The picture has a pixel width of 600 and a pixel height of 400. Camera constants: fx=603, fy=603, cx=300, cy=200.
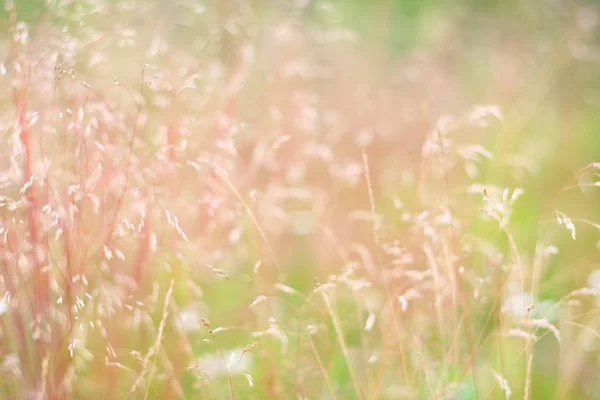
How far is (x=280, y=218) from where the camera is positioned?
239 centimetres

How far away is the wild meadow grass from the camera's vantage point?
141cm

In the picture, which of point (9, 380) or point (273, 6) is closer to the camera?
point (9, 380)

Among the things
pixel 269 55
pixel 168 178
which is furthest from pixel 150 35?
pixel 168 178

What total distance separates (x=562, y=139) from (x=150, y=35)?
223cm

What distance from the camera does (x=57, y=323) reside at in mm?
1452

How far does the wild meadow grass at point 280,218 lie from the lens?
4.62 ft

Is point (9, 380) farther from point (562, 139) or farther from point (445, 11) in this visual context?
point (445, 11)

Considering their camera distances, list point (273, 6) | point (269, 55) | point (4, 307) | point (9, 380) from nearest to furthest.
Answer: point (4, 307) < point (9, 380) < point (269, 55) < point (273, 6)

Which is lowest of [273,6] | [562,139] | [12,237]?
[562,139]

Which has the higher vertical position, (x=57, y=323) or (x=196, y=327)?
(x=57, y=323)

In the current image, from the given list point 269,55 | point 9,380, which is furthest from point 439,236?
point 269,55

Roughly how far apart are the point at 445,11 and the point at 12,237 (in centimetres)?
357

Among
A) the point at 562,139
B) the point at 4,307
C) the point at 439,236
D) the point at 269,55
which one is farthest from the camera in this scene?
the point at 562,139

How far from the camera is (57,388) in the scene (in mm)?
1363
